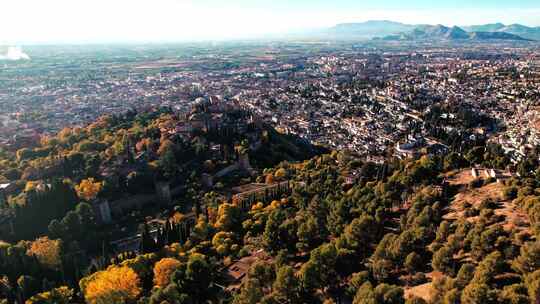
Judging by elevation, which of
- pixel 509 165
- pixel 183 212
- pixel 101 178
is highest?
pixel 509 165

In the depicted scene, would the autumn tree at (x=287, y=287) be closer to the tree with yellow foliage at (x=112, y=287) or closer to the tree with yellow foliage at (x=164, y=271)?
the tree with yellow foliage at (x=164, y=271)

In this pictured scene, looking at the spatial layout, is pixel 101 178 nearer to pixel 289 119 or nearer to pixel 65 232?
pixel 65 232

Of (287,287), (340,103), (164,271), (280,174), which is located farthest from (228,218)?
(340,103)

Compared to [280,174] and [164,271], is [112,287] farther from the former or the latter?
[280,174]

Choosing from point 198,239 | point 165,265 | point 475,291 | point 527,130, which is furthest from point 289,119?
point 475,291

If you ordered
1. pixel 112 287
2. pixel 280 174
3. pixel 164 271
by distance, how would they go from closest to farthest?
1. pixel 112 287
2. pixel 164 271
3. pixel 280 174

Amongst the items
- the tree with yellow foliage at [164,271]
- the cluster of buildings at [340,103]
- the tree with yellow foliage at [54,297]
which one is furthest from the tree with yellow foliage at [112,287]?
the cluster of buildings at [340,103]
